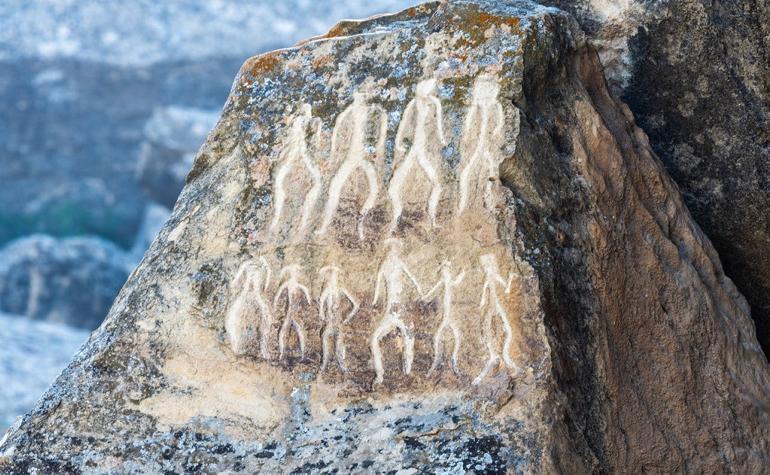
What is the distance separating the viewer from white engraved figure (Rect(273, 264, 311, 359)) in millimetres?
2670

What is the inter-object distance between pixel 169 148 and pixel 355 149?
8020 millimetres

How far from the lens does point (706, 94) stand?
3.34m

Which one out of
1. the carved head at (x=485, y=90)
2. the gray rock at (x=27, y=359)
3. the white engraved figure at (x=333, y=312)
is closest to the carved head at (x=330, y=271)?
the white engraved figure at (x=333, y=312)

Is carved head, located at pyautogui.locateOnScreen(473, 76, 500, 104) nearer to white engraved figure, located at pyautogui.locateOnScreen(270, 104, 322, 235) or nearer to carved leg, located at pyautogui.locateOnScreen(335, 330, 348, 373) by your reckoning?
white engraved figure, located at pyautogui.locateOnScreen(270, 104, 322, 235)

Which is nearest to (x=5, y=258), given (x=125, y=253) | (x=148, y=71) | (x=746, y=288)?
(x=125, y=253)

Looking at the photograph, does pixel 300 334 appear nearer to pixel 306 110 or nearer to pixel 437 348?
pixel 437 348

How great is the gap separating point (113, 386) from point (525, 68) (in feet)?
3.68

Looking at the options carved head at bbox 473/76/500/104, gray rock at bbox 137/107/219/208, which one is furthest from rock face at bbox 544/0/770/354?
gray rock at bbox 137/107/219/208

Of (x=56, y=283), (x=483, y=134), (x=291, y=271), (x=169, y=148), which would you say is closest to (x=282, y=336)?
(x=291, y=271)

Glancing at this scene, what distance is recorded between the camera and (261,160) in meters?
2.79

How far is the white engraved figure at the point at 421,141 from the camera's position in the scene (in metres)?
2.66

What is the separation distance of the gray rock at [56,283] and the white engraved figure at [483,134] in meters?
7.15

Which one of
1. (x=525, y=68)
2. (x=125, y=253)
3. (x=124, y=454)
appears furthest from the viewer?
(x=125, y=253)

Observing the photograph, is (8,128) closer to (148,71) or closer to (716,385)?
(148,71)
